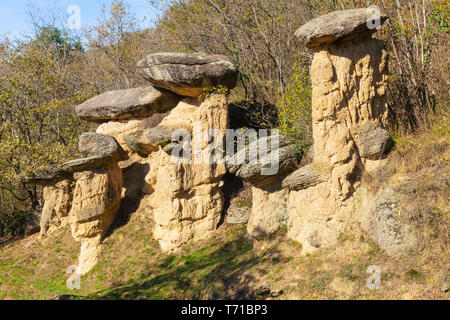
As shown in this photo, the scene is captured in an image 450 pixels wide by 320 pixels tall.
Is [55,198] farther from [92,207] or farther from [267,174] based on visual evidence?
[267,174]

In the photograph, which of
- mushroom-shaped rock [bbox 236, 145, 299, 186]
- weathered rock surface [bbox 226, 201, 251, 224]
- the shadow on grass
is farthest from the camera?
weathered rock surface [bbox 226, 201, 251, 224]

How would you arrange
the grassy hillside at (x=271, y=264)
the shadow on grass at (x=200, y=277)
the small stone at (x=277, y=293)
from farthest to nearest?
the shadow on grass at (x=200, y=277) < the small stone at (x=277, y=293) < the grassy hillside at (x=271, y=264)

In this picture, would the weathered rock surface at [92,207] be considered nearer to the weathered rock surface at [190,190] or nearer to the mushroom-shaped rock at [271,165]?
the weathered rock surface at [190,190]

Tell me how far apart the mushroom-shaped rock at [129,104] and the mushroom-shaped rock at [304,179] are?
623cm

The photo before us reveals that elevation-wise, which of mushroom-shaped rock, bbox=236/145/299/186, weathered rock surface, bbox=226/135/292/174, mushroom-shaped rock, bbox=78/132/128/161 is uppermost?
mushroom-shaped rock, bbox=78/132/128/161

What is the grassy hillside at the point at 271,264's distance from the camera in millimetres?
8492

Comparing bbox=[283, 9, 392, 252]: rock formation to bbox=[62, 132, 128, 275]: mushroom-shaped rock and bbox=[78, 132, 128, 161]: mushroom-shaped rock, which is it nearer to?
bbox=[78, 132, 128, 161]: mushroom-shaped rock

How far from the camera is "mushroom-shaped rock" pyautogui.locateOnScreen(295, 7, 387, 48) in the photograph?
9539mm

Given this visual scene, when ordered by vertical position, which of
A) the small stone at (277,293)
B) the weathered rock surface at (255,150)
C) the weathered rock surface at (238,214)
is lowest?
the small stone at (277,293)

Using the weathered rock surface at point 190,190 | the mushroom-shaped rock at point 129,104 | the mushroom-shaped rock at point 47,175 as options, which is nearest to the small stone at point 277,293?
the weathered rock surface at point 190,190

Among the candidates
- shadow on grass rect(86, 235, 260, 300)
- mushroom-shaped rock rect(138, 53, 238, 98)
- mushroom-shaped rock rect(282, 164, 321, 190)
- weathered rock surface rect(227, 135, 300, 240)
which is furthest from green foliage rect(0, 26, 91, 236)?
mushroom-shaped rock rect(282, 164, 321, 190)

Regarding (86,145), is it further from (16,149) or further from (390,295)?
(390,295)

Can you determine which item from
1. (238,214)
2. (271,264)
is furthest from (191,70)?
(271,264)

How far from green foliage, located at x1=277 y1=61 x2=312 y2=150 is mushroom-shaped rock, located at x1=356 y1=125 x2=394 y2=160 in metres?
2.19
